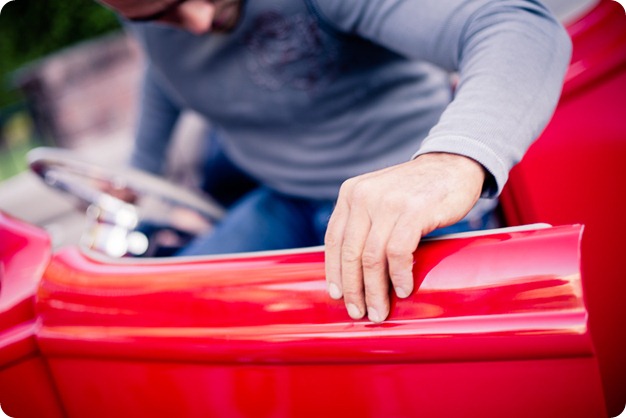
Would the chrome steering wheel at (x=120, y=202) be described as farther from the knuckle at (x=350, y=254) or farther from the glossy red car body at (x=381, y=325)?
the knuckle at (x=350, y=254)

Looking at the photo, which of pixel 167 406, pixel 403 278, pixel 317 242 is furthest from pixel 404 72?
pixel 167 406

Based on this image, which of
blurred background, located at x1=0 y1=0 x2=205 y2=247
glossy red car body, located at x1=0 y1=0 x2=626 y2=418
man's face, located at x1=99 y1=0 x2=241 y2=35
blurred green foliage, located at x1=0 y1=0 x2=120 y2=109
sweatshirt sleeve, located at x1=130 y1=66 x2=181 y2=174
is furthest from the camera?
blurred green foliage, located at x1=0 y1=0 x2=120 y2=109

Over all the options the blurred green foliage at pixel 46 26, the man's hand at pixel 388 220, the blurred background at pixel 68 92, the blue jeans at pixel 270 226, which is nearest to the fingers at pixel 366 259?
the man's hand at pixel 388 220

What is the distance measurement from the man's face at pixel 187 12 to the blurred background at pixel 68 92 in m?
3.24

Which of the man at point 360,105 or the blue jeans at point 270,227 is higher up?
the man at point 360,105

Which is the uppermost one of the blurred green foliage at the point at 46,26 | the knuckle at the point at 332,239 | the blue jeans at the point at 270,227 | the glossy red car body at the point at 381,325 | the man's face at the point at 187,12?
the man's face at the point at 187,12

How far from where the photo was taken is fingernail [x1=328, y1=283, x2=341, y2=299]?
2.04ft

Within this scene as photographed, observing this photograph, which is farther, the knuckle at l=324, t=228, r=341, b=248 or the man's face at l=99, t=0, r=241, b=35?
the man's face at l=99, t=0, r=241, b=35

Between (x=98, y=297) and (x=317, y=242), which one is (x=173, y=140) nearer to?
(x=317, y=242)

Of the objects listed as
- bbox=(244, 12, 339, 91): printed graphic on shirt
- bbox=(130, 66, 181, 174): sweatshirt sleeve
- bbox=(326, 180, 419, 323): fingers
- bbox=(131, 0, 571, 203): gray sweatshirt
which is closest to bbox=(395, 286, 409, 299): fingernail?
bbox=(326, 180, 419, 323): fingers

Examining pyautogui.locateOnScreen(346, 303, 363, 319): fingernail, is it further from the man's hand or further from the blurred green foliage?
the blurred green foliage

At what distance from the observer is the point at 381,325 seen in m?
0.60

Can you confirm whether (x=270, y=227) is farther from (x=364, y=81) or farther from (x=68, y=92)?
(x=68, y=92)

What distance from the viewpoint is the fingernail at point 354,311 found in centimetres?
61
